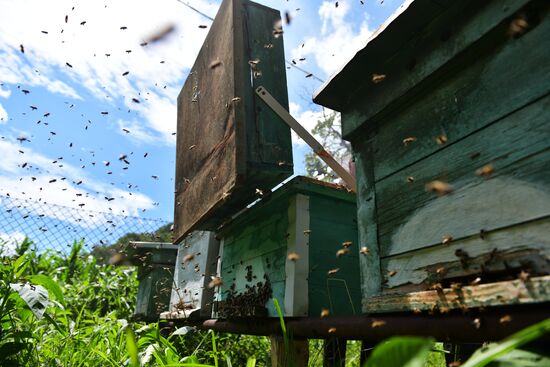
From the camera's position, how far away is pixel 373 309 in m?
1.78

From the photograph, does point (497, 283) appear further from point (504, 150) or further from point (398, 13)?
point (398, 13)

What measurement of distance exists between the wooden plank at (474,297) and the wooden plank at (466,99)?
24.1 inches

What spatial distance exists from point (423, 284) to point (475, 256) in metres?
0.28

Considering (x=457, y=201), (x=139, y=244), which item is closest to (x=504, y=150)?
(x=457, y=201)

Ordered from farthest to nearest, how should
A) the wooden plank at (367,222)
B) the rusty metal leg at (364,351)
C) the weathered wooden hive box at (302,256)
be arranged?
the weathered wooden hive box at (302,256) < the rusty metal leg at (364,351) < the wooden plank at (367,222)

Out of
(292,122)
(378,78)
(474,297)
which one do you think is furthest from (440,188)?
(292,122)

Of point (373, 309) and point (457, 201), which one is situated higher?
point (457, 201)

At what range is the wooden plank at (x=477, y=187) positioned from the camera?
128 cm

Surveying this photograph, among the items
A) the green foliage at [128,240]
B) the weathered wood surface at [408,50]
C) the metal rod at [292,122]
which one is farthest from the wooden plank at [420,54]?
the green foliage at [128,240]

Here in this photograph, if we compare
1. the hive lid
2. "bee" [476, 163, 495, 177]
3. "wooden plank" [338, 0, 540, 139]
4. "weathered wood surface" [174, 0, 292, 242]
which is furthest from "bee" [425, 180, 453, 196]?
"weathered wood surface" [174, 0, 292, 242]

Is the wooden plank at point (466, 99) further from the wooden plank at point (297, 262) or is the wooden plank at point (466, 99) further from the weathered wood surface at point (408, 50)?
the wooden plank at point (297, 262)

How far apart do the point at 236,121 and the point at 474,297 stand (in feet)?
6.08

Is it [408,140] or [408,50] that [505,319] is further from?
[408,50]

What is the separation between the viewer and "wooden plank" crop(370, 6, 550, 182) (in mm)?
1364
